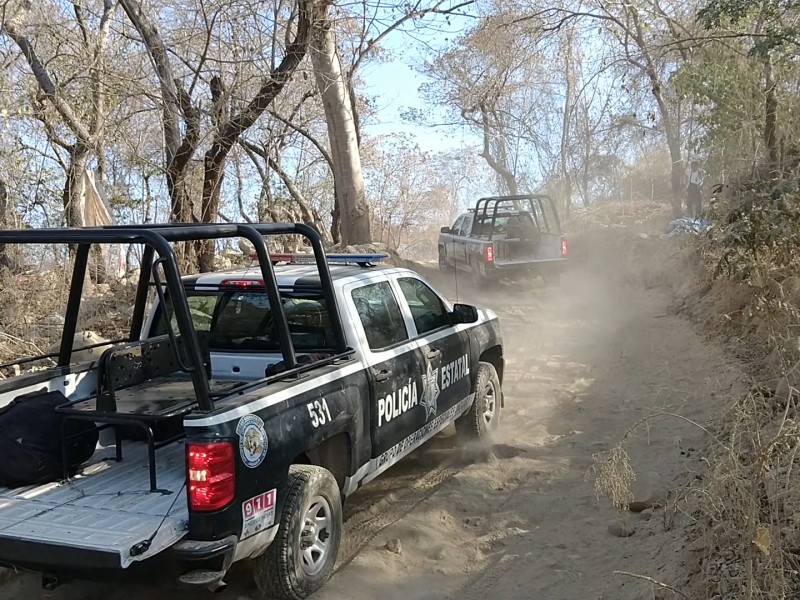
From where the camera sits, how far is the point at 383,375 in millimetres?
4602

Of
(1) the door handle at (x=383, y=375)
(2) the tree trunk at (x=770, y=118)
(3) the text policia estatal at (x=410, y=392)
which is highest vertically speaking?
(2) the tree trunk at (x=770, y=118)

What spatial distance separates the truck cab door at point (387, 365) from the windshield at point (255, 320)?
0.27 meters

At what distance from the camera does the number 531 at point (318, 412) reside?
12.6 feet

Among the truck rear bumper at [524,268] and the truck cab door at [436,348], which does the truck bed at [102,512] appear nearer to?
the truck cab door at [436,348]

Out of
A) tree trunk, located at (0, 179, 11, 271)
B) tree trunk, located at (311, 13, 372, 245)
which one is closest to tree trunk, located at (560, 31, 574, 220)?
tree trunk, located at (311, 13, 372, 245)

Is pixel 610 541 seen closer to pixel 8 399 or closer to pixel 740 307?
pixel 8 399

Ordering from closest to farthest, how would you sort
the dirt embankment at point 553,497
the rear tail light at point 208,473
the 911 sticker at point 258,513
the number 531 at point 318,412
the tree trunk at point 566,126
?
the rear tail light at point 208,473 < the 911 sticker at point 258,513 < the number 531 at point 318,412 < the dirt embankment at point 553,497 < the tree trunk at point 566,126

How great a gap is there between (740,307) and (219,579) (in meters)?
7.60

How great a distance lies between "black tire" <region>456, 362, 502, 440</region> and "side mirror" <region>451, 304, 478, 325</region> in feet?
1.68

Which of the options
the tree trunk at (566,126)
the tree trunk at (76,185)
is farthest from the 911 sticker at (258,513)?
the tree trunk at (566,126)

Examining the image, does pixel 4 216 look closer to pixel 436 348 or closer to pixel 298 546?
pixel 436 348

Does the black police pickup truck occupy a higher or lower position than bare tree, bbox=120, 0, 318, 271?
lower

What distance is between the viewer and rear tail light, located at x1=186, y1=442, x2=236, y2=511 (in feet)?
10.5

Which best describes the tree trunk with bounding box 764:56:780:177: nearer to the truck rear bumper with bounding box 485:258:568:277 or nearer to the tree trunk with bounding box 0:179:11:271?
the truck rear bumper with bounding box 485:258:568:277
